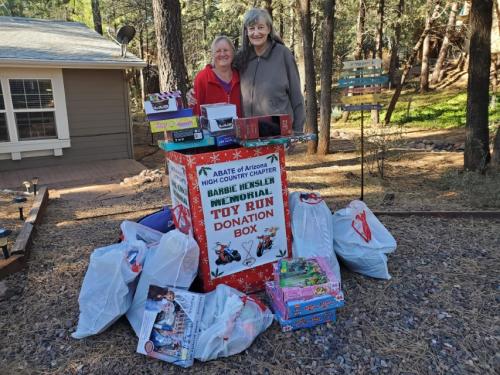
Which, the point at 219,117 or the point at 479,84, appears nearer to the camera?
the point at 219,117

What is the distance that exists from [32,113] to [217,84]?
7.75 metres

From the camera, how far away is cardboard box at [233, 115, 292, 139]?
108 inches

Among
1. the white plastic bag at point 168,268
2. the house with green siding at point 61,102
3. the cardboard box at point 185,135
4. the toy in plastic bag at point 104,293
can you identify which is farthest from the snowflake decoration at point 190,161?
the house with green siding at point 61,102

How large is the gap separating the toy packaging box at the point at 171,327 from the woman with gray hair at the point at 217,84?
4.68ft

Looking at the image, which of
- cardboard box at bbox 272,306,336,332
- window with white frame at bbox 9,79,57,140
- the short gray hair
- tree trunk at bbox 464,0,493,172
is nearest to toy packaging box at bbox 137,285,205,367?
cardboard box at bbox 272,306,336,332

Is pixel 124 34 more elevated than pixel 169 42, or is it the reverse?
pixel 124 34

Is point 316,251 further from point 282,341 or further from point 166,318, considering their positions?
point 166,318

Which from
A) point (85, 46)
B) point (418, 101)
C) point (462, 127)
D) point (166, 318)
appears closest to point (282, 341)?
point (166, 318)

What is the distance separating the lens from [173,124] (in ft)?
8.83

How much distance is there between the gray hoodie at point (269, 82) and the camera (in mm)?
3135

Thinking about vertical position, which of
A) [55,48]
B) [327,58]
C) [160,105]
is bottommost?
[160,105]

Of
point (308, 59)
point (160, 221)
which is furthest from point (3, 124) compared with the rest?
point (160, 221)

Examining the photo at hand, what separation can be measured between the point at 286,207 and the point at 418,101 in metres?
18.8

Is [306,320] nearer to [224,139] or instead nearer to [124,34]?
[224,139]
